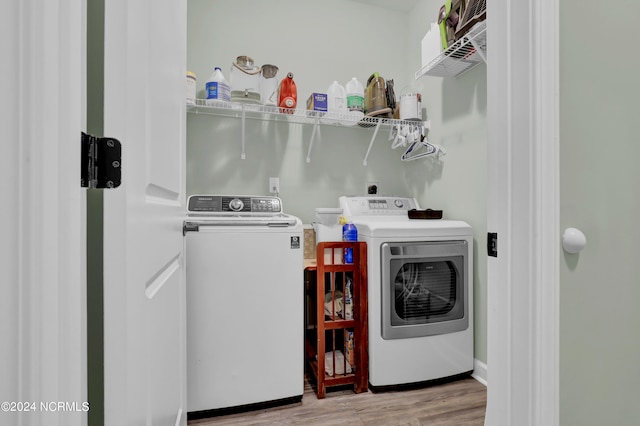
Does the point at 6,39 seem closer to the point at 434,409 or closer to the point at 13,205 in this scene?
the point at 13,205

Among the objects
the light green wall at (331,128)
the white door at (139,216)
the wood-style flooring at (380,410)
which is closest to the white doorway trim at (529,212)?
the white door at (139,216)

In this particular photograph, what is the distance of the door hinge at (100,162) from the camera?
485 millimetres

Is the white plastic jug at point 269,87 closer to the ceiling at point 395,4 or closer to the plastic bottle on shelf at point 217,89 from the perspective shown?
the plastic bottle on shelf at point 217,89

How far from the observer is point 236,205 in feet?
6.05

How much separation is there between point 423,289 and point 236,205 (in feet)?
4.00

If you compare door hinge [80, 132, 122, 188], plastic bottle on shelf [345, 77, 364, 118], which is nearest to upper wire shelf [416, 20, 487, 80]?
plastic bottle on shelf [345, 77, 364, 118]

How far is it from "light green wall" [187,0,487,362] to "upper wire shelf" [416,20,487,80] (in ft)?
0.27

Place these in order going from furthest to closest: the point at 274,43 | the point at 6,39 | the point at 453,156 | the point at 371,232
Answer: the point at 274,43
the point at 453,156
the point at 371,232
the point at 6,39

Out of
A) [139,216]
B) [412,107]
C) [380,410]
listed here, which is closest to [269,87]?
[412,107]

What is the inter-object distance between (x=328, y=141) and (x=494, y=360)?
6.66ft

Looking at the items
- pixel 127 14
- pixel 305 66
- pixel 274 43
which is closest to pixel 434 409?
pixel 127 14

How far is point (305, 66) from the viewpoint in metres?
2.53

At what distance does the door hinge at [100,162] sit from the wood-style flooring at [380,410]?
4.87ft
